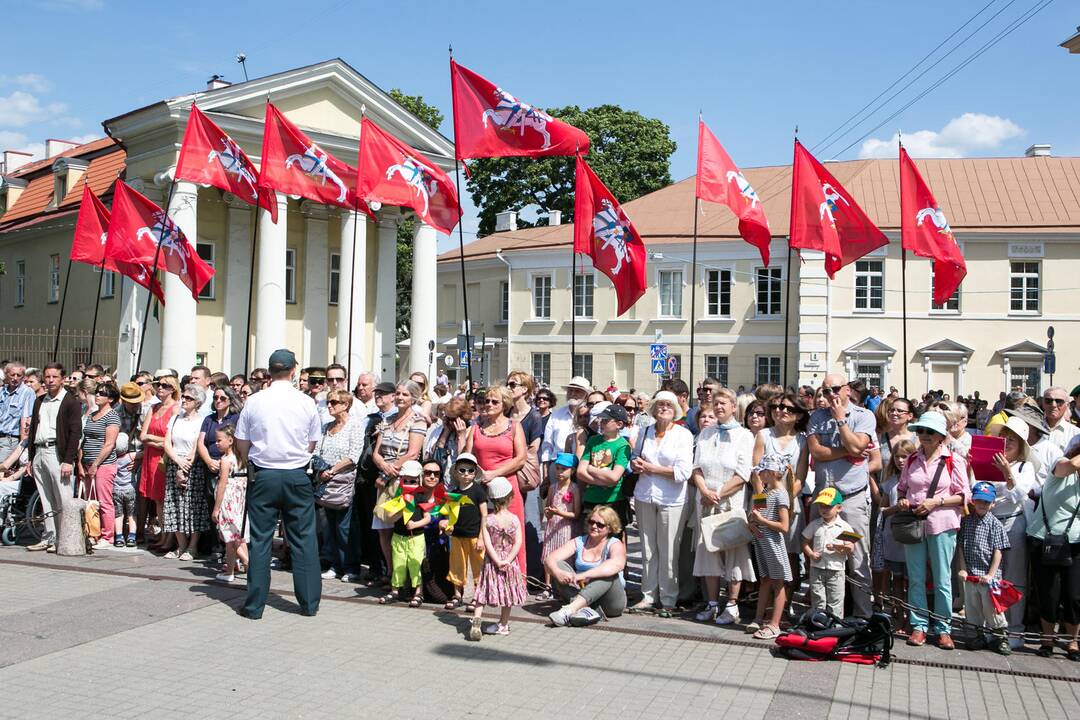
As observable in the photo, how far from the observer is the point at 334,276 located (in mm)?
34688

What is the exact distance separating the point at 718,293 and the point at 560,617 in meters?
34.3

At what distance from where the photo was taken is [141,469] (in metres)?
11.6

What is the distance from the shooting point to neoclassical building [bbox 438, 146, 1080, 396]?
37656 mm

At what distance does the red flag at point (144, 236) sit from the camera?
1775 cm

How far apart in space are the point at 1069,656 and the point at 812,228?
7.99m

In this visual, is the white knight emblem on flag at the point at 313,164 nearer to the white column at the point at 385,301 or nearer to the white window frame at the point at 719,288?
the white column at the point at 385,301

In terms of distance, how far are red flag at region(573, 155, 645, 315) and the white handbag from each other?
5139mm

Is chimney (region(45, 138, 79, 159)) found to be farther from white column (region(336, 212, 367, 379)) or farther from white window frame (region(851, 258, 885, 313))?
white window frame (region(851, 258, 885, 313))

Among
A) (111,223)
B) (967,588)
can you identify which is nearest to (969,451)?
(967,588)

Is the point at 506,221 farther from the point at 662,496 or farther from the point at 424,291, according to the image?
the point at 662,496

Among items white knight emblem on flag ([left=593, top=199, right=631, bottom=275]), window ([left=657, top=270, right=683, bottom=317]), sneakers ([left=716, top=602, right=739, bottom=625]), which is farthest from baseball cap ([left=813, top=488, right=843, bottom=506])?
window ([left=657, top=270, right=683, bottom=317])

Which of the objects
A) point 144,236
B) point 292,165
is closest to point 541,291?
point 144,236

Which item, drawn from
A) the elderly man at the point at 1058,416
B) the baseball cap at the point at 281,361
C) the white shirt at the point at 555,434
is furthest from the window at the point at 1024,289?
the baseball cap at the point at 281,361

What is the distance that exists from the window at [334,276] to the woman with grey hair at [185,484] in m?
23.8
